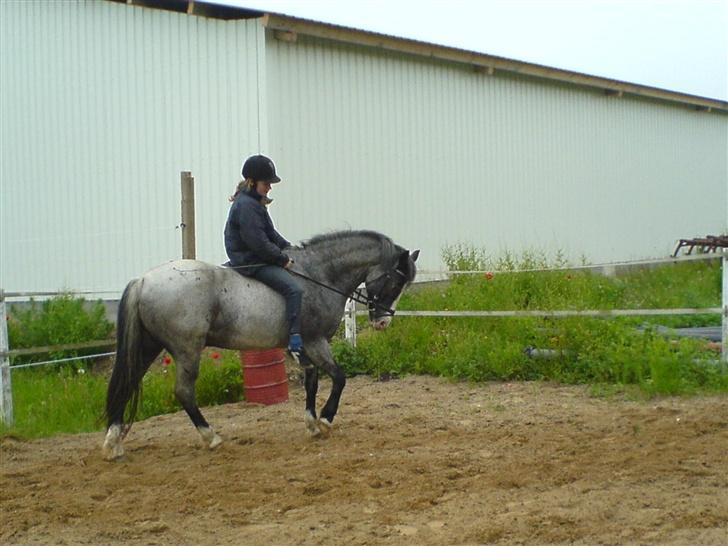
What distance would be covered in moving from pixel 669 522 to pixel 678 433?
237 cm

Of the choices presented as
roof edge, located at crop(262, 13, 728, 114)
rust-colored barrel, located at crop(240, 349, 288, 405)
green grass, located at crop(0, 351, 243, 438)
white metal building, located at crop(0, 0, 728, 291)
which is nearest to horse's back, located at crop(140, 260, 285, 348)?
rust-colored barrel, located at crop(240, 349, 288, 405)

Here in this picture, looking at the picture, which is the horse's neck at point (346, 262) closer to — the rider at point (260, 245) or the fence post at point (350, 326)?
the rider at point (260, 245)

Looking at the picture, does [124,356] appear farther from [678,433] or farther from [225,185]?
[225,185]

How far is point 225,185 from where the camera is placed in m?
15.0

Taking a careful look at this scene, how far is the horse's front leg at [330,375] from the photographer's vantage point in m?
8.27

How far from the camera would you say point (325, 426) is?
27.1 feet

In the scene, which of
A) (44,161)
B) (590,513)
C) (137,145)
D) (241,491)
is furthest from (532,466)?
(44,161)

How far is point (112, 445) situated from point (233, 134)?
26.3ft

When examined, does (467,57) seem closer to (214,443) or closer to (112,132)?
(112,132)

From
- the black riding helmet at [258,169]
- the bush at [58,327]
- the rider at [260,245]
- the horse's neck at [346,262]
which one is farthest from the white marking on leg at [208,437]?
the bush at [58,327]

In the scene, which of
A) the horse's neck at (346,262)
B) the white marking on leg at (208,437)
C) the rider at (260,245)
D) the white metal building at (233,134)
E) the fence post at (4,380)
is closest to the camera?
the white marking on leg at (208,437)

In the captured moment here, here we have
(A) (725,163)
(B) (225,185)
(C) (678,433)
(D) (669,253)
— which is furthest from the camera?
(A) (725,163)

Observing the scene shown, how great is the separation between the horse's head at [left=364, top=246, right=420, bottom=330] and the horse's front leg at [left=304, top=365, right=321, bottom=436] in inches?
34.9

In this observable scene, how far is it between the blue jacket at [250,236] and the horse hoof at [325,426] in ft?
4.83
